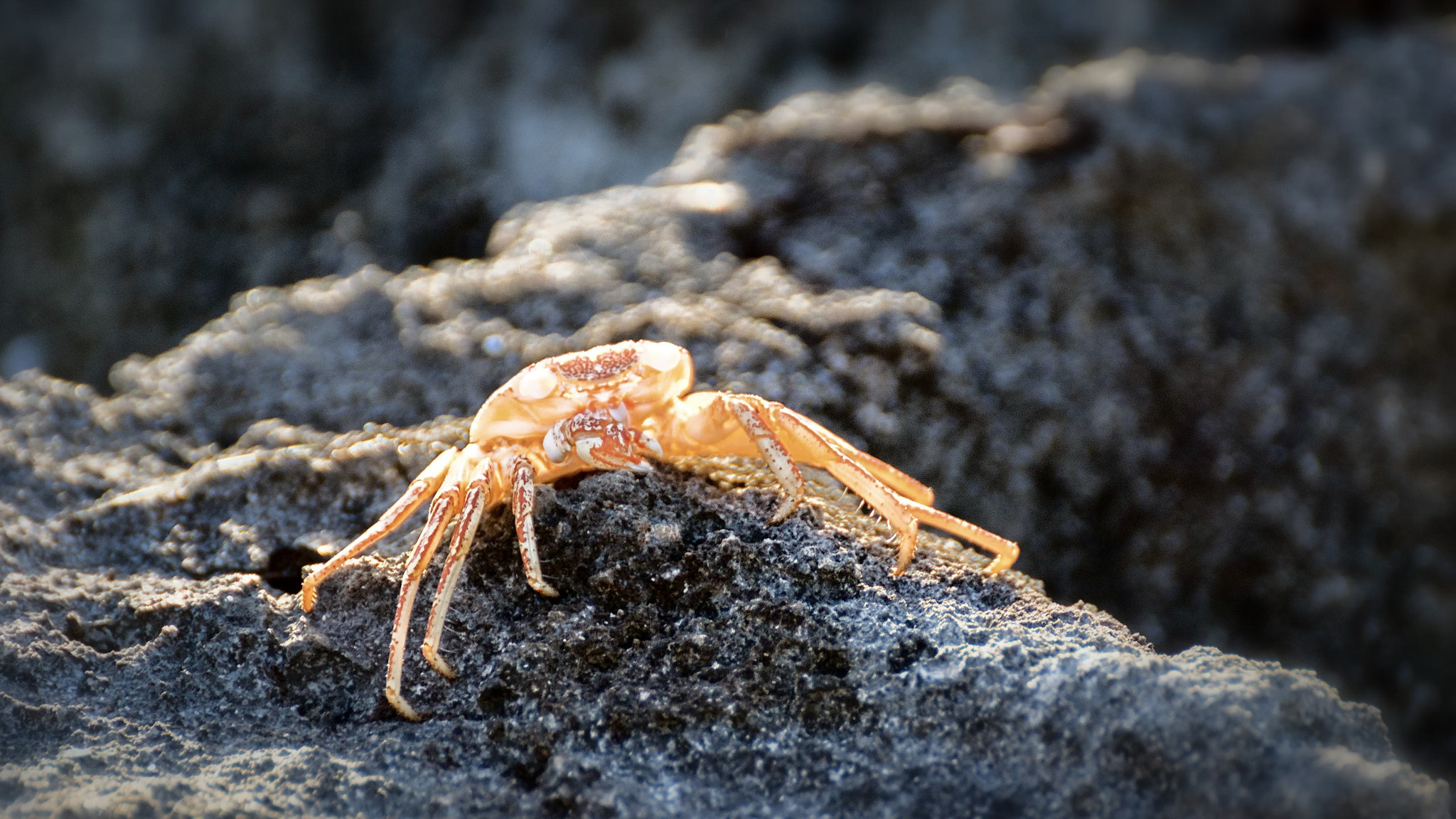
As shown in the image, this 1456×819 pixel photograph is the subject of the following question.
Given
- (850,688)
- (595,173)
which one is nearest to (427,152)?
(595,173)

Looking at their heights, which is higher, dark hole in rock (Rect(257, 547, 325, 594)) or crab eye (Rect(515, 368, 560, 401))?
crab eye (Rect(515, 368, 560, 401))

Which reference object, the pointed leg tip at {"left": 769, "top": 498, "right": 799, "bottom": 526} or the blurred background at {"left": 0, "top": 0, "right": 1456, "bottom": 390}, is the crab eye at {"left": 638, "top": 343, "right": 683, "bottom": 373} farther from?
the blurred background at {"left": 0, "top": 0, "right": 1456, "bottom": 390}

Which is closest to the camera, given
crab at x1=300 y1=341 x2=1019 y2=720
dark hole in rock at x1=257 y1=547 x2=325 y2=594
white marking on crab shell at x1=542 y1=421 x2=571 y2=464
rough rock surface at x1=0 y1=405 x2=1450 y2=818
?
rough rock surface at x1=0 y1=405 x2=1450 y2=818

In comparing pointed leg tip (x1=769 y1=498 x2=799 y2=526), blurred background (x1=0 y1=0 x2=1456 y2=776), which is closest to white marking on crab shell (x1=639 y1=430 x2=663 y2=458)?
pointed leg tip (x1=769 y1=498 x2=799 y2=526)

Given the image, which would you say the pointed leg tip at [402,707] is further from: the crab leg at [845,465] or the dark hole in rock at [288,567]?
the crab leg at [845,465]

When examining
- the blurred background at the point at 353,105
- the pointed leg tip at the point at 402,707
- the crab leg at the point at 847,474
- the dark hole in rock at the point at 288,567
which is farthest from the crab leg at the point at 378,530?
the blurred background at the point at 353,105

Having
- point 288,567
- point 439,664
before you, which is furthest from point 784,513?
point 288,567

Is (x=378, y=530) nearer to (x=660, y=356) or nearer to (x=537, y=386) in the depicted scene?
(x=537, y=386)
